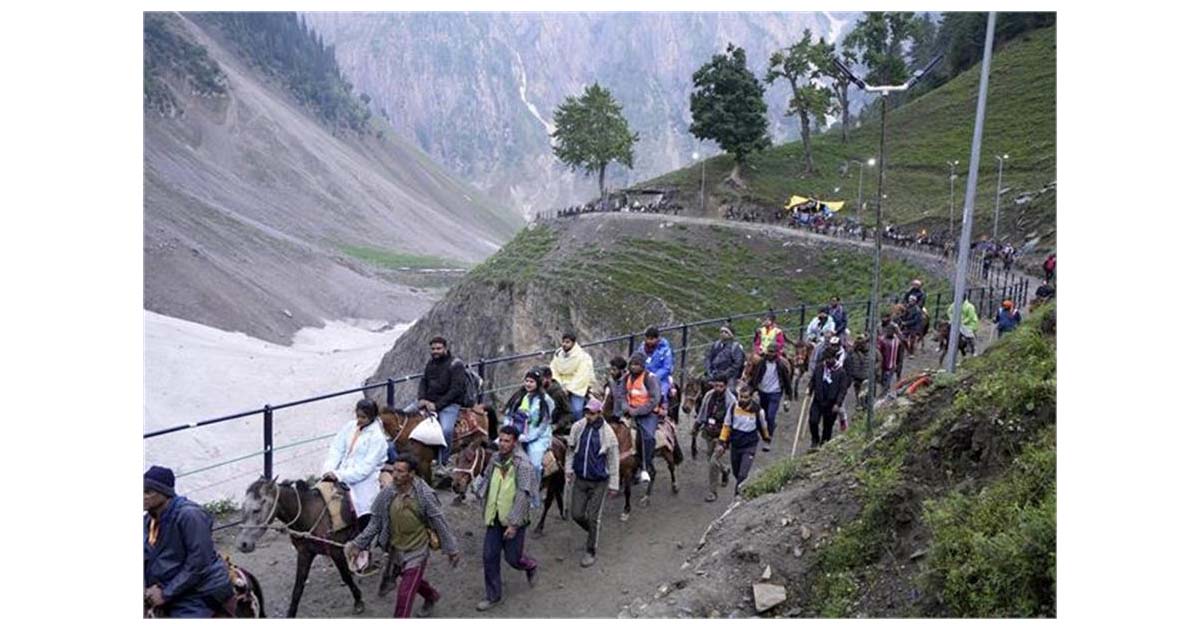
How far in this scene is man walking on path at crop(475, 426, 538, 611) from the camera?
7.73 m

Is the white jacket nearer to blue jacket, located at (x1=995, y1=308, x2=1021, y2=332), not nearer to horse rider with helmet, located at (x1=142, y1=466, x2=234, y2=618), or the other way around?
horse rider with helmet, located at (x1=142, y1=466, x2=234, y2=618)

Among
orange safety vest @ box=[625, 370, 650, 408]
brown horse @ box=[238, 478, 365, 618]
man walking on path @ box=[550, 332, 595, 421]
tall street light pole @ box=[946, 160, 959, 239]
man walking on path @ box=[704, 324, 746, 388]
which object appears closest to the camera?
brown horse @ box=[238, 478, 365, 618]

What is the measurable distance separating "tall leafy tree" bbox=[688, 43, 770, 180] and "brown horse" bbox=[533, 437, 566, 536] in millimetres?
52624

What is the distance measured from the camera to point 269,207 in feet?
321

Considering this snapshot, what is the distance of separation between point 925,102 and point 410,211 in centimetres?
7836

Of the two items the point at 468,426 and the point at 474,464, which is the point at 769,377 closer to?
the point at 468,426

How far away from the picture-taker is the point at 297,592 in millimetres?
7504

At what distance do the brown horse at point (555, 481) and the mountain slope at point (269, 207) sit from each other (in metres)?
46.0

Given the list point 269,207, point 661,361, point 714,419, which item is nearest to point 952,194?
point 661,361

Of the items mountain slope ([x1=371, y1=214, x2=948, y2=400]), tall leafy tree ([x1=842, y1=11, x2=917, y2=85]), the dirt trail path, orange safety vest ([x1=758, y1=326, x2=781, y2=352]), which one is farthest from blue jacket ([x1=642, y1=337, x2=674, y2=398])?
tall leafy tree ([x1=842, y1=11, x2=917, y2=85])

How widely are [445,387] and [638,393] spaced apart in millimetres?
2392

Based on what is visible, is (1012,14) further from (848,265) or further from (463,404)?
(463,404)

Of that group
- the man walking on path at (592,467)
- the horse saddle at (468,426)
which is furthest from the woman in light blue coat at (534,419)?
the horse saddle at (468,426)

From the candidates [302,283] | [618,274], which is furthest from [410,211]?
[618,274]
